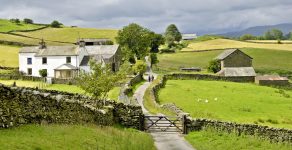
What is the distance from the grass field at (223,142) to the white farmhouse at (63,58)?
74.0 m

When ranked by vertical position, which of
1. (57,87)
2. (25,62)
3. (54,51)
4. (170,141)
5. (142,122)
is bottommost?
(57,87)

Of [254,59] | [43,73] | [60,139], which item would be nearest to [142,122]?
[60,139]

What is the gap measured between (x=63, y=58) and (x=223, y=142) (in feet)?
272

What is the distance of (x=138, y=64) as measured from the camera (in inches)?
4242

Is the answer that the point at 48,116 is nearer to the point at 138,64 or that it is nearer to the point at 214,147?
the point at 214,147

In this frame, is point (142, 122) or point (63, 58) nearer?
point (142, 122)

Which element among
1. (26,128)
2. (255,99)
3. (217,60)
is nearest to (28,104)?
(26,128)

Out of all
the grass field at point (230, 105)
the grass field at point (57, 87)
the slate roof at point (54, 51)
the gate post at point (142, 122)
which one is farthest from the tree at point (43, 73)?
the gate post at point (142, 122)

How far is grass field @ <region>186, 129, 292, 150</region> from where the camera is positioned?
2977 cm

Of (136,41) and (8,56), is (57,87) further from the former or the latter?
(136,41)

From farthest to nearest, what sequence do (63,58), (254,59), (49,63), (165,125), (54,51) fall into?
(254,59), (54,51), (49,63), (63,58), (165,125)

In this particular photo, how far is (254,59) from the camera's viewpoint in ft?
550

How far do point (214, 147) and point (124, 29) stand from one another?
397ft

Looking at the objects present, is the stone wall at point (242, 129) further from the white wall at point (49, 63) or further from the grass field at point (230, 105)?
the white wall at point (49, 63)
